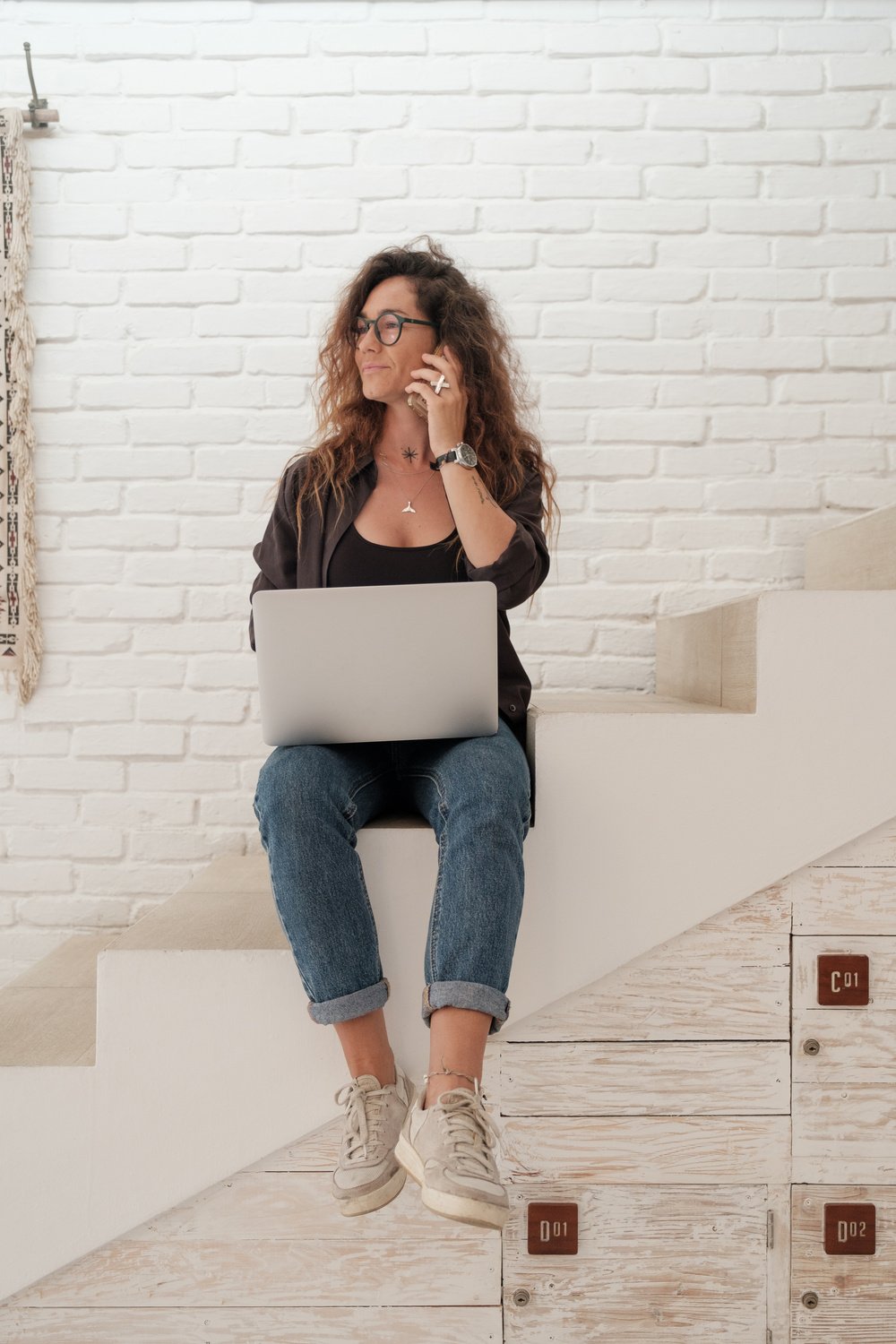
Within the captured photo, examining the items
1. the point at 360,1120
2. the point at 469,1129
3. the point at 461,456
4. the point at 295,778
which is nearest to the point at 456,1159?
the point at 469,1129

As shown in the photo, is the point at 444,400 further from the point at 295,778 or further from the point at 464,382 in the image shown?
the point at 295,778

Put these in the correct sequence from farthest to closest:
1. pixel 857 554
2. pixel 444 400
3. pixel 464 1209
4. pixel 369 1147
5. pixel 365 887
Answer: pixel 857 554
pixel 444 400
pixel 365 887
pixel 369 1147
pixel 464 1209

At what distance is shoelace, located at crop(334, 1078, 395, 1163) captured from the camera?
1.16 m

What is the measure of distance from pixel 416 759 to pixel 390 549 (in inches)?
12.5

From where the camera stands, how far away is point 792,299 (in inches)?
82.5

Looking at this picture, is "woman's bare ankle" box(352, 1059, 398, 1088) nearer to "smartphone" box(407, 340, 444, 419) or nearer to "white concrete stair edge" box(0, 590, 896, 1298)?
"white concrete stair edge" box(0, 590, 896, 1298)

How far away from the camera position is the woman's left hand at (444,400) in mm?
1468

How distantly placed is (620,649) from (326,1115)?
3.57ft

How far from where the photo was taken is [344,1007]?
3.95ft

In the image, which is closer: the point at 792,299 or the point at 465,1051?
the point at 465,1051

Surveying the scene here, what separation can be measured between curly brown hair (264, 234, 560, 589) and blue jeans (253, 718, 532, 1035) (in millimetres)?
406

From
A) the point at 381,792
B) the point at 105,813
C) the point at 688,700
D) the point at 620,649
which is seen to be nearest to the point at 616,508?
the point at 620,649

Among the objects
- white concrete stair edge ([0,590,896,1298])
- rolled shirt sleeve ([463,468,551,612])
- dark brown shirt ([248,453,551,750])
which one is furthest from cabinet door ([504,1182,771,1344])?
rolled shirt sleeve ([463,468,551,612])

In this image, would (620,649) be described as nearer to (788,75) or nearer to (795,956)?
(795,956)
